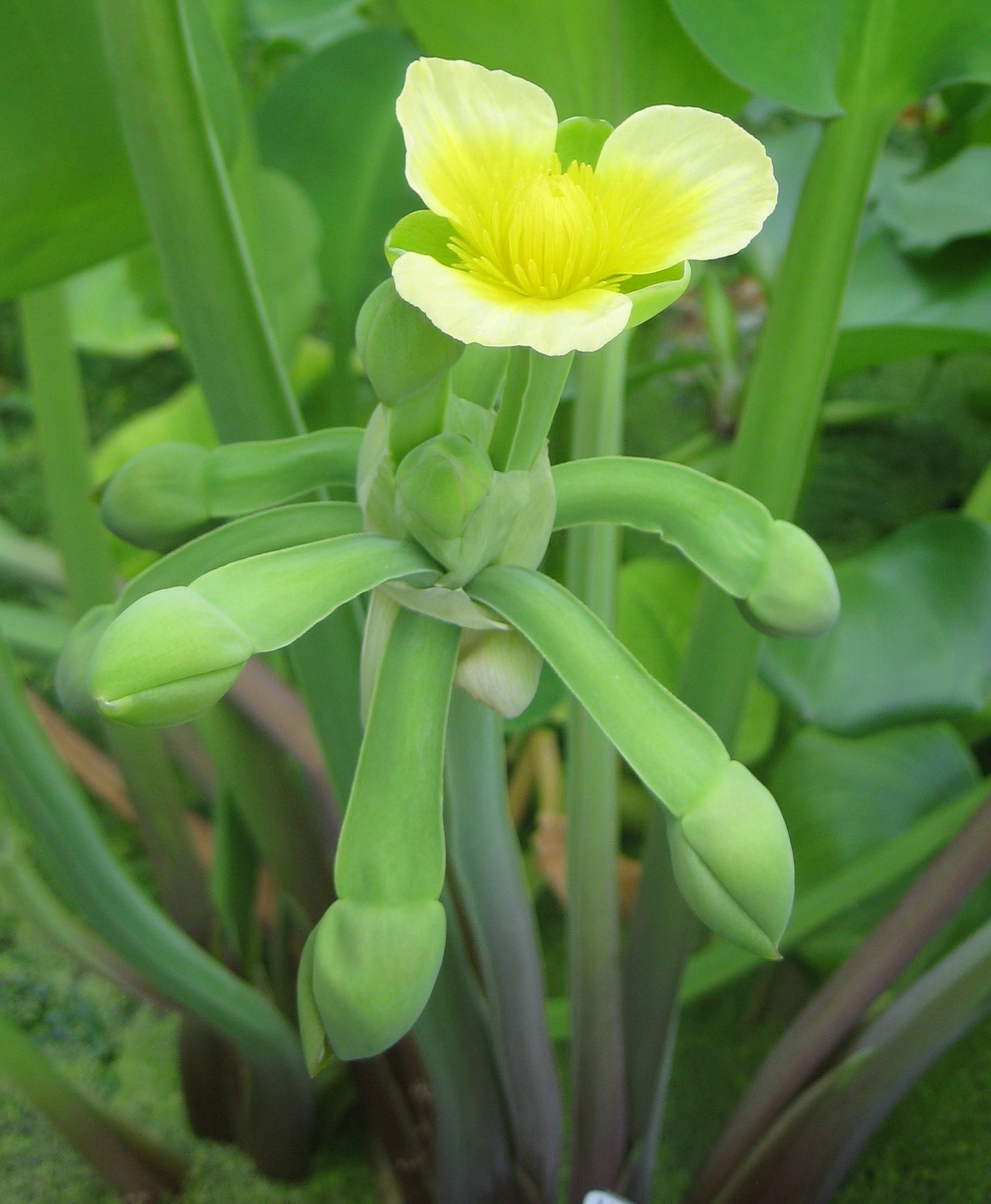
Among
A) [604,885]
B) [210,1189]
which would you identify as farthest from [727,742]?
[210,1189]

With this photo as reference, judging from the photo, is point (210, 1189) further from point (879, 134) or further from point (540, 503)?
point (879, 134)

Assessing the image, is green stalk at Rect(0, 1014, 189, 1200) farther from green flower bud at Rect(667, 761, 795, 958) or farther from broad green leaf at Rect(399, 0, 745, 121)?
broad green leaf at Rect(399, 0, 745, 121)

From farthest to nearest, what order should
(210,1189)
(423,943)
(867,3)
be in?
1. (210,1189)
2. (867,3)
3. (423,943)

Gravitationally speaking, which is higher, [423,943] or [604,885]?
[423,943]

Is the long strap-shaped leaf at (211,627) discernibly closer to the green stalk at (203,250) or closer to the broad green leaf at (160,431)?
the green stalk at (203,250)

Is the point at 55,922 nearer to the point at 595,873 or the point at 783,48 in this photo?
the point at 595,873

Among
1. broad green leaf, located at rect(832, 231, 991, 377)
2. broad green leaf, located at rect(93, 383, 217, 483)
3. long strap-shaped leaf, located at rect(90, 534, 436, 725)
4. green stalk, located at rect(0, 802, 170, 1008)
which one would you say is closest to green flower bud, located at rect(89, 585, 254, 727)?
long strap-shaped leaf, located at rect(90, 534, 436, 725)

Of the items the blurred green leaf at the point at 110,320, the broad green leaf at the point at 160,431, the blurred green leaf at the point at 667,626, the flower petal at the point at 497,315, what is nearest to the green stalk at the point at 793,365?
the blurred green leaf at the point at 667,626

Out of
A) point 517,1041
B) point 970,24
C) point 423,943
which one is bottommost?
point 517,1041
